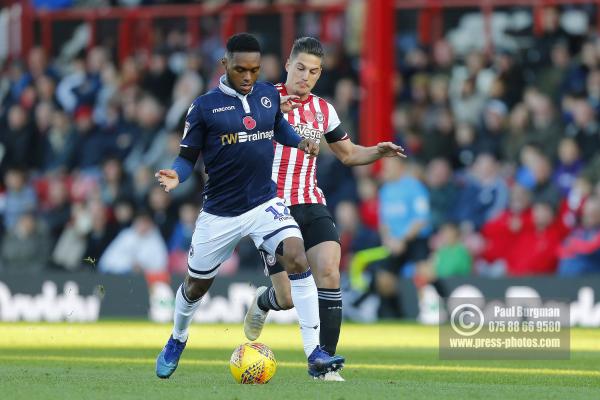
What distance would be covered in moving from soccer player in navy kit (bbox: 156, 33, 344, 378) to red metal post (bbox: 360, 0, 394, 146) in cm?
1030

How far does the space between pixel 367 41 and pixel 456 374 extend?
10.7m

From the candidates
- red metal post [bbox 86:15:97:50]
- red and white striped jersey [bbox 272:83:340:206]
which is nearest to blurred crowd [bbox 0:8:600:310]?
red metal post [bbox 86:15:97:50]

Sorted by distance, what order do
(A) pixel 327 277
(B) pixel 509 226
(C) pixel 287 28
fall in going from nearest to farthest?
1. (A) pixel 327 277
2. (B) pixel 509 226
3. (C) pixel 287 28

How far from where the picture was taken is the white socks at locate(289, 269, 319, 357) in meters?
10.0

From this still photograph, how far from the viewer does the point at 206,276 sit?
1022cm

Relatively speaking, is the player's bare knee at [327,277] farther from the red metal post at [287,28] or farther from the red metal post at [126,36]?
the red metal post at [126,36]

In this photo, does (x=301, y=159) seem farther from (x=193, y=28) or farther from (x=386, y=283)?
(x=193, y=28)

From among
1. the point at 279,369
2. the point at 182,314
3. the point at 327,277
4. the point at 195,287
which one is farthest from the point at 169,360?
the point at 279,369

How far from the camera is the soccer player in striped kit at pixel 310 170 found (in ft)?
34.7

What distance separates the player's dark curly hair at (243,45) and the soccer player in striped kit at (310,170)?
0.86m

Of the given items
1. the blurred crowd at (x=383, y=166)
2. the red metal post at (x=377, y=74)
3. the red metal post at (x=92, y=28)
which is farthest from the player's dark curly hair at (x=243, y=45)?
the red metal post at (x=92, y=28)

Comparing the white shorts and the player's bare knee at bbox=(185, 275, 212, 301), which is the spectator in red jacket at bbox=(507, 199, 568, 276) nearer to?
the white shorts

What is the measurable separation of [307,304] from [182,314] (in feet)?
3.11

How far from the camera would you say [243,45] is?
32.2 ft
